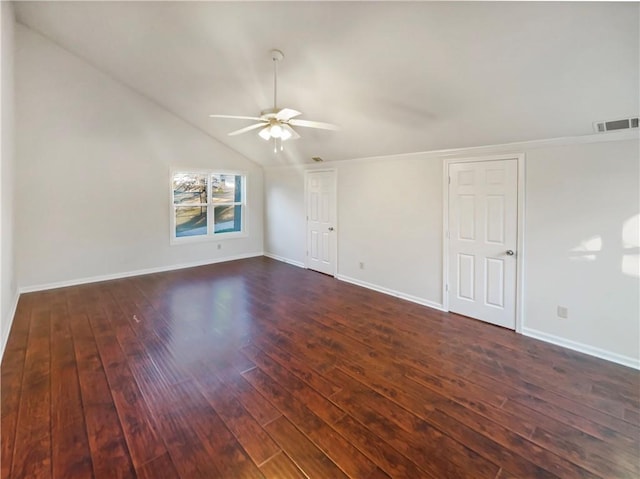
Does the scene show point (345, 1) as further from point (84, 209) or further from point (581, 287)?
point (84, 209)

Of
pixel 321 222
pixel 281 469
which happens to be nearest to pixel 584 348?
pixel 281 469

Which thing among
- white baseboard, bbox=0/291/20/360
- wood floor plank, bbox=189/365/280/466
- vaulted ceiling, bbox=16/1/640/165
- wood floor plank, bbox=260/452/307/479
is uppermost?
vaulted ceiling, bbox=16/1/640/165

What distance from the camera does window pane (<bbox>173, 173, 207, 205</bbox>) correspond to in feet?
20.7

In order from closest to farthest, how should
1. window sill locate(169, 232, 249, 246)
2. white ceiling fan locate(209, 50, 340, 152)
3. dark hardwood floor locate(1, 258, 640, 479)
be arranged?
dark hardwood floor locate(1, 258, 640, 479) → white ceiling fan locate(209, 50, 340, 152) → window sill locate(169, 232, 249, 246)

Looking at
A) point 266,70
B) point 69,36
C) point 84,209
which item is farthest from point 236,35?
point 84,209

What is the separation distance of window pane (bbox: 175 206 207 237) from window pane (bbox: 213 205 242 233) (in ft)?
0.88

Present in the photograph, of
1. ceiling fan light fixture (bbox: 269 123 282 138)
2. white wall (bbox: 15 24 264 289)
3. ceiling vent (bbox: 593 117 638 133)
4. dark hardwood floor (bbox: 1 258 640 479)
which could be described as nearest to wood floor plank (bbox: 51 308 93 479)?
dark hardwood floor (bbox: 1 258 640 479)

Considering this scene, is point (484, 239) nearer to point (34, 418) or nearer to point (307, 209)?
point (307, 209)

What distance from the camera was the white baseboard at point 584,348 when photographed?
291cm

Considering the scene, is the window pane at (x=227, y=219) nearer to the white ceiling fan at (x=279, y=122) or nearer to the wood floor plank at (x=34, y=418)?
the wood floor plank at (x=34, y=418)

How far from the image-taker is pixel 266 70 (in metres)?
3.63

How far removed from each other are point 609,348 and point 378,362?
2.33m

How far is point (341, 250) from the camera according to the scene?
19.1ft

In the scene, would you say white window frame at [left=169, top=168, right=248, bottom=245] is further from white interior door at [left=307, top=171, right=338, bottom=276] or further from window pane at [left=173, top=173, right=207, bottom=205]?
white interior door at [left=307, top=171, right=338, bottom=276]
